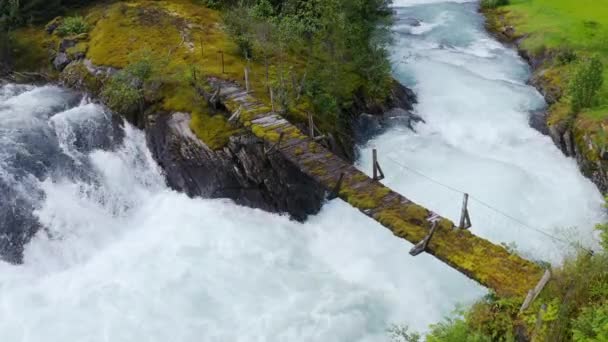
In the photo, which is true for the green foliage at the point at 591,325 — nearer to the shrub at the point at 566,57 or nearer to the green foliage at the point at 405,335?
the green foliage at the point at 405,335

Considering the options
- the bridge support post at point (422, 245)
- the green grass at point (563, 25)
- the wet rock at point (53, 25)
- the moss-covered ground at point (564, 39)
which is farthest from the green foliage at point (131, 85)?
the green grass at point (563, 25)

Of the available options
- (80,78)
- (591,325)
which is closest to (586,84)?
(591,325)

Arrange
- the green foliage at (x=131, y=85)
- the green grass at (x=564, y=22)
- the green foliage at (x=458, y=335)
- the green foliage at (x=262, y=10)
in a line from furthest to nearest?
the green grass at (x=564, y=22) < the green foliage at (x=262, y=10) < the green foliage at (x=131, y=85) < the green foliage at (x=458, y=335)

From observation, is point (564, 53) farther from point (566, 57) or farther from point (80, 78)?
point (80, 78)

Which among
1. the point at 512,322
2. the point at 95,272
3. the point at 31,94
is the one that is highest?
the point at 512,322

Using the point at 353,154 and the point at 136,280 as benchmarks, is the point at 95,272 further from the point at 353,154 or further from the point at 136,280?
the point at 353,154

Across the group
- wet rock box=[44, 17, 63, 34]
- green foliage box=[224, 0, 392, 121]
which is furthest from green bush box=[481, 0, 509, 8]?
wet rock box=[44, 17, 63, 34]

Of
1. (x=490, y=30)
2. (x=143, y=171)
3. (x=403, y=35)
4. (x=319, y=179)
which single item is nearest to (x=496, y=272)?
(x=319, y=179)

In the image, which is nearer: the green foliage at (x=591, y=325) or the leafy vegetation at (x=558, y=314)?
the green foliage at (x=591, y=325)
